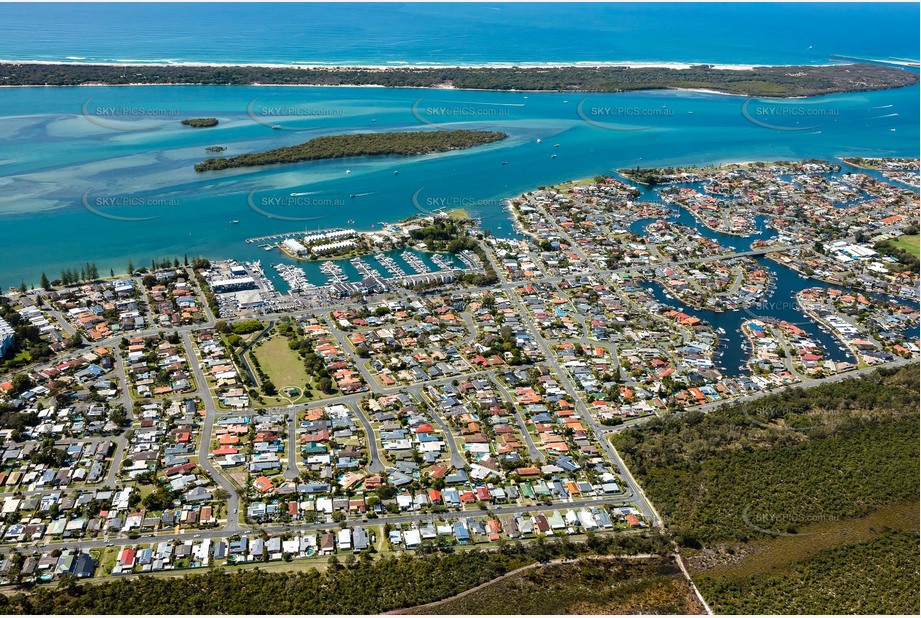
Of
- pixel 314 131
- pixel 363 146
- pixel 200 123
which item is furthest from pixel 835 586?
pixel 200 123

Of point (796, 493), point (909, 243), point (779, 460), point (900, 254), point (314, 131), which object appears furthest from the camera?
point (314, 131)

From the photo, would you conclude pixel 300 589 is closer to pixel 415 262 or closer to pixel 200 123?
pixel 415 262

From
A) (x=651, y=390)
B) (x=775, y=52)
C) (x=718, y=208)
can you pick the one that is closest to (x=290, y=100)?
(x=718, y=208)

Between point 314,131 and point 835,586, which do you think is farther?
point 314,131

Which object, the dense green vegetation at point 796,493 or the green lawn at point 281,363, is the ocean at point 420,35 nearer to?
the green lawn at point 281,363

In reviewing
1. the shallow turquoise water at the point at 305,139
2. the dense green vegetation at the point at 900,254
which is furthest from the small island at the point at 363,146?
the dense green vegetation at the point at 900,254

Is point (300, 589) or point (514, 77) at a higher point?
point (514, 77)

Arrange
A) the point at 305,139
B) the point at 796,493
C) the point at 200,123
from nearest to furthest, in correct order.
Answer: the point at 796,493
the point at 305,139
the point at 200,123

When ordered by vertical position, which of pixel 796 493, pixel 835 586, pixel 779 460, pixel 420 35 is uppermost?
pixel 420 35

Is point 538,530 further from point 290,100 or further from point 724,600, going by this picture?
point 290,100
